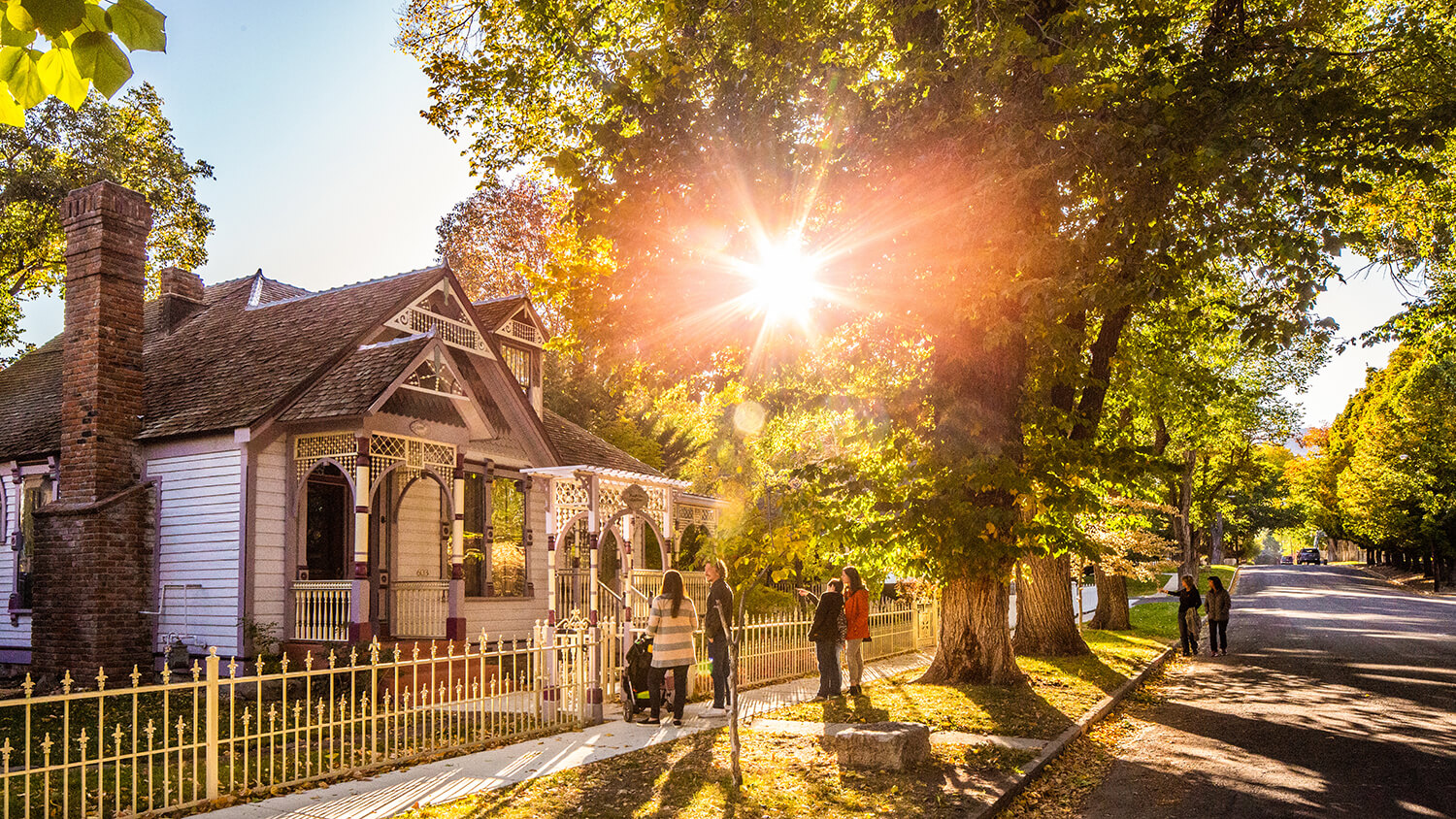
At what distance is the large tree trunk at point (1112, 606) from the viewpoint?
2889 cm

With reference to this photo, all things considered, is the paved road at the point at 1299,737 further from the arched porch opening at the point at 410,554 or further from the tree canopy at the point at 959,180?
the arched porch opening at the point at 410,554

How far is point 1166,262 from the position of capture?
1291cm

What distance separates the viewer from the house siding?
15.8 m

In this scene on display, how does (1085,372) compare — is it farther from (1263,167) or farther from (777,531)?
(777,531)

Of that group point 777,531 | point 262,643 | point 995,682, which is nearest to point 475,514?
point 262,643

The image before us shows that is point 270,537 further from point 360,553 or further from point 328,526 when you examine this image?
point 328,526

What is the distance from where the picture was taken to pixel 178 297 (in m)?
22.8

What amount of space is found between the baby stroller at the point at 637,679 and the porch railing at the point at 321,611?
5216 mm

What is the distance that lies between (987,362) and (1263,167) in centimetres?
414

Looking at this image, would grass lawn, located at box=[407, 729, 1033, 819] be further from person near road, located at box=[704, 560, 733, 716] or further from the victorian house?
the victorian house

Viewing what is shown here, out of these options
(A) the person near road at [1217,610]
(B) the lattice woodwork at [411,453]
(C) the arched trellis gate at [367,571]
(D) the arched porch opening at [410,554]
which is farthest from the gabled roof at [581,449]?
(A) the person near road at [1217,610]

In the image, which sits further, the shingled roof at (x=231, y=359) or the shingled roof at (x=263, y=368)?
the shingled roof at (x=231, y=359)

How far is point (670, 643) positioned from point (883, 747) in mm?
3654

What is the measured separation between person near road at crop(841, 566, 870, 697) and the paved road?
3761 mm
